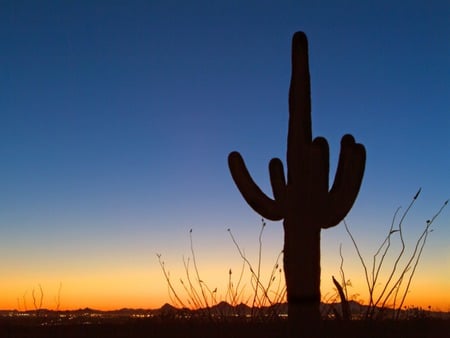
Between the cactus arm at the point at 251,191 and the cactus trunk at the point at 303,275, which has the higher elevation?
the cactus arm at the point at 251,191

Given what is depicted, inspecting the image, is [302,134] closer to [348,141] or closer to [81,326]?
[348,141]

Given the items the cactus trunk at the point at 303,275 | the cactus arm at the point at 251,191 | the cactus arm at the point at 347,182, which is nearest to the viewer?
the cactus trunk at the point at 303,275

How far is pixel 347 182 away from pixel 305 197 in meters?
0.57

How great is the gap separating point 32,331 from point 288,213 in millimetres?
4000

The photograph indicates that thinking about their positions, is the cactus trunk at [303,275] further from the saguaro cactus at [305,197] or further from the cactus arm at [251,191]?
the cactus arm at [251,191]

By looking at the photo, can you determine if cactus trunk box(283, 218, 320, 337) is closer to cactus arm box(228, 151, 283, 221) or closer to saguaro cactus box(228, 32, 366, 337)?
saguaro cactus box(228, 32, 366, 337)

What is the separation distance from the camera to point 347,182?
8406mm

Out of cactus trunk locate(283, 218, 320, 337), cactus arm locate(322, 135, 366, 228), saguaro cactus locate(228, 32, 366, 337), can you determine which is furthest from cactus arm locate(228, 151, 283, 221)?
cactus arm locate(322, 135, 366, 228)

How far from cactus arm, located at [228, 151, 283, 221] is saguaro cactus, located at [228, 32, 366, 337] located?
0.02m

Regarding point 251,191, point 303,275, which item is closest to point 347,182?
point 303,275

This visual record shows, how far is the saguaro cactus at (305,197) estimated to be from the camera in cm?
830

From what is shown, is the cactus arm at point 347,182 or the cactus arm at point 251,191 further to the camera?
the cactus arm at point 251,191

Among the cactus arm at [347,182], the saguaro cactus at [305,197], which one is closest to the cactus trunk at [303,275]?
the saguaro cactus at [305,197]

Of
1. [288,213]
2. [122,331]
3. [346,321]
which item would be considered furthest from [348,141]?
[122,331]
